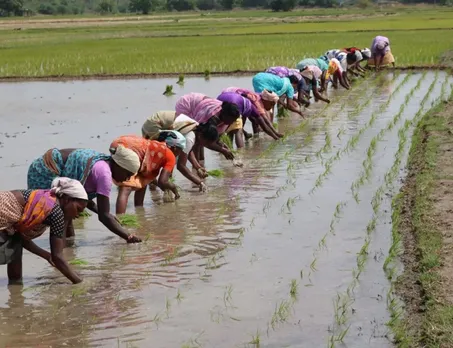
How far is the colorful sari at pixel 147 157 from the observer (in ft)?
22.1

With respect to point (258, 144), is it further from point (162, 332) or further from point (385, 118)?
point (162, 332)

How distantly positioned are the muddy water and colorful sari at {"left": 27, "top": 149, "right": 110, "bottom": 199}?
614 mm

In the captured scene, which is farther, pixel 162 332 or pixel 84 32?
pixel 84 32

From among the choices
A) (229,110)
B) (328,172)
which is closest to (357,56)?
(328,172)

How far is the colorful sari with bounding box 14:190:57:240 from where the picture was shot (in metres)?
5.14

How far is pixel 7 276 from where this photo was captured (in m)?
5.80

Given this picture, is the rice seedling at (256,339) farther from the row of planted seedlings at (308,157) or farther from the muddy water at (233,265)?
the row of planted seedlings at (308,157)

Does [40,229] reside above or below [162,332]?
above

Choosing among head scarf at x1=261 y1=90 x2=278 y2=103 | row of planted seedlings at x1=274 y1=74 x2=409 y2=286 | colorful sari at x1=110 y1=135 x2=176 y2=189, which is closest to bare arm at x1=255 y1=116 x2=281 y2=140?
head scarf at x1=261 y1=90 x2=278 y2=103

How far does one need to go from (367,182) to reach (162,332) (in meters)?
4.17

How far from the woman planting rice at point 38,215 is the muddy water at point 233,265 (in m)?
0.32

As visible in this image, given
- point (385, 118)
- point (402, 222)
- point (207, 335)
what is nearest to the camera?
point (207, 335)

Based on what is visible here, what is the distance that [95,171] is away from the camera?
19.8ft

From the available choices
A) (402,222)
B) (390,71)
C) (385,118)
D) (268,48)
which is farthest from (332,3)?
(402,222)
